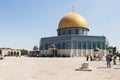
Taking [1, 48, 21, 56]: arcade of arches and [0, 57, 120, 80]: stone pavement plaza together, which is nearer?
[0, 57, 120, 80]: stone pavement plaza

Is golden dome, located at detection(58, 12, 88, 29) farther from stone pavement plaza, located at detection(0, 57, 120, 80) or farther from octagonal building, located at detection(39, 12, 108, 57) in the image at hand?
stone pavement plaza, located at detection(0, 57, 120, 80)

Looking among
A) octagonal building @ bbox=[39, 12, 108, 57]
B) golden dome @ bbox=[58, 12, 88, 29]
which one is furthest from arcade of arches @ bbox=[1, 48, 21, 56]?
golden dome @ bbox=[58, 12, 88, 29]

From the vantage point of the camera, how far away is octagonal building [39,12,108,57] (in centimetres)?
6338

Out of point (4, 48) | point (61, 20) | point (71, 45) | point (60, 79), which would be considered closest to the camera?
point (60, 79)

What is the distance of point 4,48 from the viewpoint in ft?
316

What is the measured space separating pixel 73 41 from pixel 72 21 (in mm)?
6518

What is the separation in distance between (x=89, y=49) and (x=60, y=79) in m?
54.8

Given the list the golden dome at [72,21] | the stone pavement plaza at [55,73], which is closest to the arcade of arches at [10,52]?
the golden dome at [72,21]

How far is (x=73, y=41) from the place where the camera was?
63.5 m

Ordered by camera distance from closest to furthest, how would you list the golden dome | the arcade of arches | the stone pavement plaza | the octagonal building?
the stone pavement plaza
the octagonal building
the golden dome
the arcade of arches

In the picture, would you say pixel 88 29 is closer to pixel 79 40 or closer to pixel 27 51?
pixel 79 40

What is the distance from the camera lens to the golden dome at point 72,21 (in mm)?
65812

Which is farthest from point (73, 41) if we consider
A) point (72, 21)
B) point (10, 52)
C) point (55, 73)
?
point (55, 73)

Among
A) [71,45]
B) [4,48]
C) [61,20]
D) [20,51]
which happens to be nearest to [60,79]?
[71,45]
